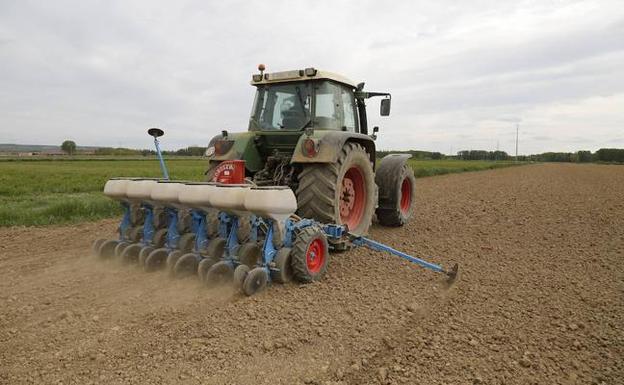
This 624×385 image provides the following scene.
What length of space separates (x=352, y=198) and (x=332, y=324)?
97.6 inches

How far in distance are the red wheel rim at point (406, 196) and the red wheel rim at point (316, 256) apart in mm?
3376

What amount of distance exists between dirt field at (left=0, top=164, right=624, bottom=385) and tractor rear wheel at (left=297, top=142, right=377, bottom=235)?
0.49 metres

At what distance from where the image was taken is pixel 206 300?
3750mm

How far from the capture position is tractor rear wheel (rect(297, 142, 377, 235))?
15.7ft

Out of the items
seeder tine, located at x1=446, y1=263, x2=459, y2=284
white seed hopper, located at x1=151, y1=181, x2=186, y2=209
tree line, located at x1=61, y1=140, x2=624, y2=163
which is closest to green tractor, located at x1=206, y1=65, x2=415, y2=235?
white seed hopper, located at x1=151, y1=181, x2=186, y2=209

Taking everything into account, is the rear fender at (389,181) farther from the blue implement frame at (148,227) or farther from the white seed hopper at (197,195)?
the blue implement frame at (148,227)

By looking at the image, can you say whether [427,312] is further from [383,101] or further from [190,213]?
[383,101]

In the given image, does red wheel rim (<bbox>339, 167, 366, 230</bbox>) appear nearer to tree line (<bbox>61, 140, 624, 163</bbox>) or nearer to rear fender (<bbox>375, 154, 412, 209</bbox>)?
rear fender (<bbox>375, 154, 412, 209</bbox>)

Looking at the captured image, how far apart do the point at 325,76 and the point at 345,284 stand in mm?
2447

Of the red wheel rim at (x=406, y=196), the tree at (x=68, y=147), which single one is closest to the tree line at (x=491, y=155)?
the tree at (x=68, y=147)

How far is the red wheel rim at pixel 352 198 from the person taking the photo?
18.2 ft

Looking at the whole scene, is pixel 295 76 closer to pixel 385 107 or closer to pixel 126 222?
pixel 385 107

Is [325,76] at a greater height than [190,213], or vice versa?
[325,76]

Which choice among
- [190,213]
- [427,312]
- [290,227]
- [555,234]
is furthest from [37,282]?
[555,234]
